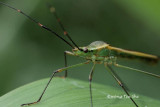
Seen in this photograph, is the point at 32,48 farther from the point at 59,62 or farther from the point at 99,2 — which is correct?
the point at 99,2

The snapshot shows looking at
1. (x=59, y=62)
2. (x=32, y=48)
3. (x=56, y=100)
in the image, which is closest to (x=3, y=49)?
(x=32, y=48)

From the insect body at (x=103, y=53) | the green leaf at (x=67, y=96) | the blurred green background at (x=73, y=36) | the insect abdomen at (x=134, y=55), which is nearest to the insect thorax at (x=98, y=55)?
the insect body at (x=103, y=53)

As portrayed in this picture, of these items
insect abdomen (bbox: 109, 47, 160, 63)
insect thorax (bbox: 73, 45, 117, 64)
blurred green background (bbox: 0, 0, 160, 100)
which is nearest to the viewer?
insect thorax (bbox: 73, 45, 117, 64)

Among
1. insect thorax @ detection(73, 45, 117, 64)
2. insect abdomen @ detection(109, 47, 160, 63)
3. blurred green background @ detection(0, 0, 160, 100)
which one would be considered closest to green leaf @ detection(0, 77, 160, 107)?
insect thorax @ detection(73, 45, 117, 64)

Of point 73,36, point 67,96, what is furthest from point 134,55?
point 73,36

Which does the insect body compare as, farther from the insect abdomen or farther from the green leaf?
the green leaf
